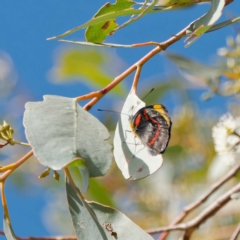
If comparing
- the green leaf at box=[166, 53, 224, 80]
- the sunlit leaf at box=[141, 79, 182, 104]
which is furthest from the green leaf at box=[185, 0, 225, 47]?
the sunlit leaf at box=[141, 79, 182, 104]

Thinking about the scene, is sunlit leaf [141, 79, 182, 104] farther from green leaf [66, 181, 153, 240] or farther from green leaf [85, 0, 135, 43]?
green leaf [66, 181, 153, 240]

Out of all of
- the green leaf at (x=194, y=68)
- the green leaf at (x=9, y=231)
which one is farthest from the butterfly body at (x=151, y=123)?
the green leaf at (x=194, y=68)

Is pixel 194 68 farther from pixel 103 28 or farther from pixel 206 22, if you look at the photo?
pixel 206 22

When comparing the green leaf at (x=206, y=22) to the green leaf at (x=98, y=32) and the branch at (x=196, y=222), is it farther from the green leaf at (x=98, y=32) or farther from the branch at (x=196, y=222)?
the branch at (x=196, y=222)

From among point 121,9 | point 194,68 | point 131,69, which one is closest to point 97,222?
point 131,69

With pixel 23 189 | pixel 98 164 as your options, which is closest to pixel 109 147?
pixel 98 164

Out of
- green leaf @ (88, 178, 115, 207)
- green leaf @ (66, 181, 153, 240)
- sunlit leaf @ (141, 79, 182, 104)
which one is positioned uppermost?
sunlit leaf @ (141, 79, 182, 104)
